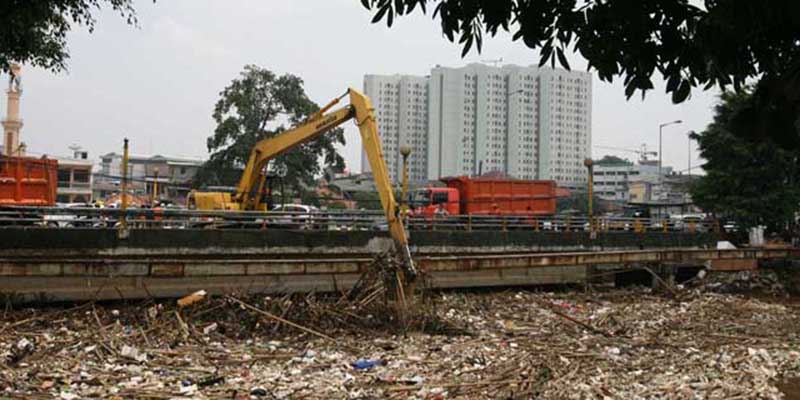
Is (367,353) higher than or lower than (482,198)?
lower

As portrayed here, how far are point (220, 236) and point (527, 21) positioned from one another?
13.4 meters

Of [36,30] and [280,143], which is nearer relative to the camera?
[36,30]

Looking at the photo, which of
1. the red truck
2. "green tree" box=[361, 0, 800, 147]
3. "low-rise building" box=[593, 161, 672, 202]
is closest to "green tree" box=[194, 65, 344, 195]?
the red truck

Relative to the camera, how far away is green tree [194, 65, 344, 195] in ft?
86.8

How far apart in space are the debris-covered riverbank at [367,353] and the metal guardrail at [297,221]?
426 centimetres

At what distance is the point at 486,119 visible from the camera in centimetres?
5691

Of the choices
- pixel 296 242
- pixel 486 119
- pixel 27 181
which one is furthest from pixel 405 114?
pixel 27 181

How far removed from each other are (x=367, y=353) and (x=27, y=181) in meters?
11.9

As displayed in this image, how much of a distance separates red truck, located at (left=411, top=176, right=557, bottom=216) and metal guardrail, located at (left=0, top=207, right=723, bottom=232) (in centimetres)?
325

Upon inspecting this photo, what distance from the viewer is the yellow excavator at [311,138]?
11.2 m

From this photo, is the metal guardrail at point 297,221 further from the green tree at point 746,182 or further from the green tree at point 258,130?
the green tree at point 258,130

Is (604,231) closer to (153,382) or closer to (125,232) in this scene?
(125,232)

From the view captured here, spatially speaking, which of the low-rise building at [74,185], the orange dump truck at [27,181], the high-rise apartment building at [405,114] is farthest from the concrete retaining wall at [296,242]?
the high-rise apartment building at [405,114]

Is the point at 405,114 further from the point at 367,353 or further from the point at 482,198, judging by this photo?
the point at 367,353
